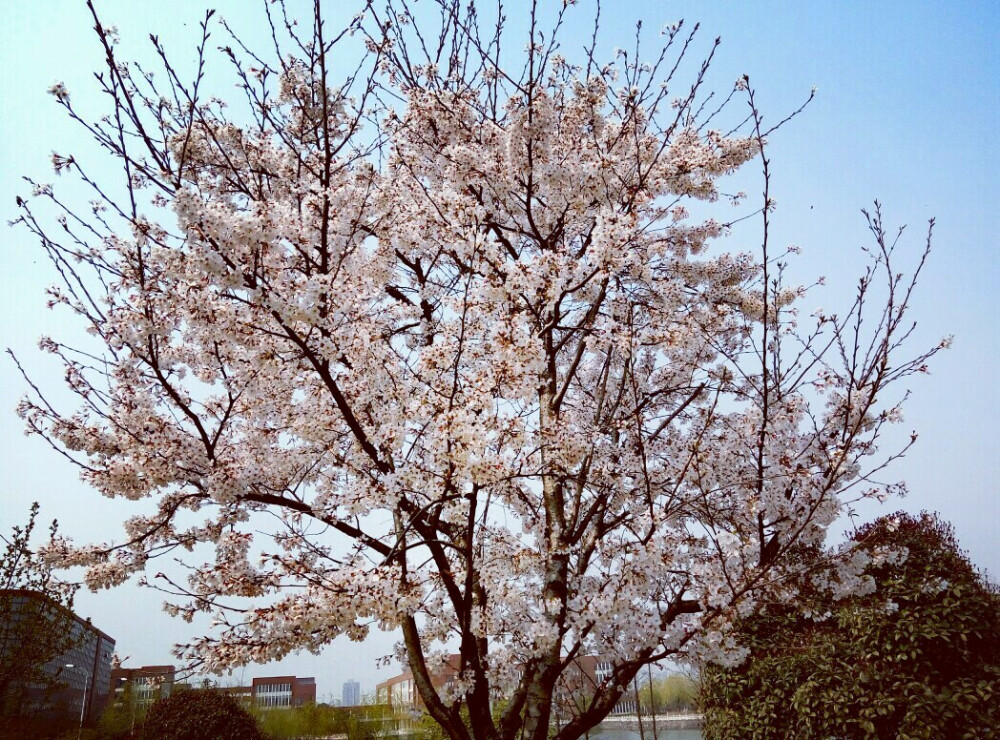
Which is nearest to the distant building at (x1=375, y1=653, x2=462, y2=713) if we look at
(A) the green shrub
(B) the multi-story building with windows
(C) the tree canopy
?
(C) the tree canopy

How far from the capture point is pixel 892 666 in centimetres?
641

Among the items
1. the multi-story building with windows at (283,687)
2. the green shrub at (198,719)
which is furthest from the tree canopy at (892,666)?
the multi-story building with windows at (283,687)

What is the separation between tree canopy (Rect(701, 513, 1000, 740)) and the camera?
5.88 m

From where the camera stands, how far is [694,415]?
6176 mm

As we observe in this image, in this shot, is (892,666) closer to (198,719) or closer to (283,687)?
(198,719)

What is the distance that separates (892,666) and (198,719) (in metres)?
14.3

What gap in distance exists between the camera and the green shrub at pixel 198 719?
1433 cm

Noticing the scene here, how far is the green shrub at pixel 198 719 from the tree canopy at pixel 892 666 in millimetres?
12138

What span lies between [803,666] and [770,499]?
3.43 m

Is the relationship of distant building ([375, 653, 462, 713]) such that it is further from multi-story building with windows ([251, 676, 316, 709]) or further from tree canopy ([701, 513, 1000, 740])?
multi-story building with windows ([251, 676, 316, 709])

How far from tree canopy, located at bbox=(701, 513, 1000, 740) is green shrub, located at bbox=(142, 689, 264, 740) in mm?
12138

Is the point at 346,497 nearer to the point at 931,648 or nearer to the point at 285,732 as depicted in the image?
the point at 931,648

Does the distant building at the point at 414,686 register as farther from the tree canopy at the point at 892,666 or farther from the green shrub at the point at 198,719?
the green shrub at the point at 198,719

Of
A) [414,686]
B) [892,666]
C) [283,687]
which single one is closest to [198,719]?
[414,686]
